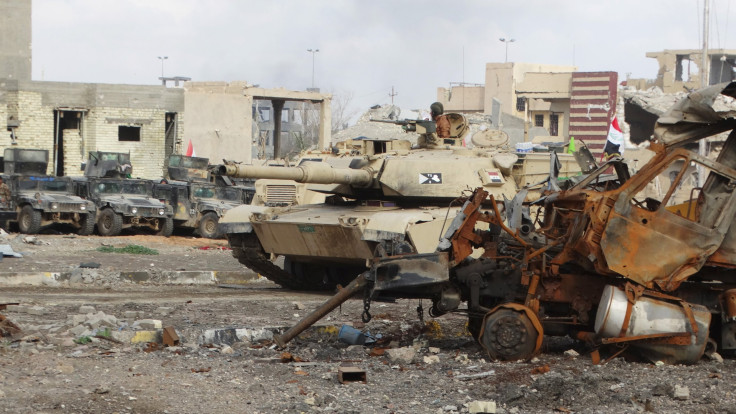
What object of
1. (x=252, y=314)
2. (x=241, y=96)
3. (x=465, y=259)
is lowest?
(x=252, y=314)

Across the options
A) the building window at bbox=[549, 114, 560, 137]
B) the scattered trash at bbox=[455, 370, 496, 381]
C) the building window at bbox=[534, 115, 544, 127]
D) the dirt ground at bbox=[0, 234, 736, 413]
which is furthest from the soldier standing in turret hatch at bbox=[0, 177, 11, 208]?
the building window at bbox=[534, 115, 544, 127]

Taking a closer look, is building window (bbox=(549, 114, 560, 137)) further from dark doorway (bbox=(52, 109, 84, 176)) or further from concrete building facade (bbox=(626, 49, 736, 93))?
dark doorway (bbox=(52, 109, 84, 176))

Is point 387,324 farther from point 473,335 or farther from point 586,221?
point 586,221

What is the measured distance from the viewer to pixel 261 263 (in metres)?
15.4

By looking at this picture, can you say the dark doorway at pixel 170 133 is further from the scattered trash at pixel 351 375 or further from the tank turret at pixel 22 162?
the scattered trash at pixel 351 375

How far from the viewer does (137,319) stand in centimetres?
1123

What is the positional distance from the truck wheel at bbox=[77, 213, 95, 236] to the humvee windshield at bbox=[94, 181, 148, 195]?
1.07 metres

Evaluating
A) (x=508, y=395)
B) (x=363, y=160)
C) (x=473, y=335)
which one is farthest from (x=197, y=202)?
(x=508, y=395)

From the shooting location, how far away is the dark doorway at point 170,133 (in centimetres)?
4078

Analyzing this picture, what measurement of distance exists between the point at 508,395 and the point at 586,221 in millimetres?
1909

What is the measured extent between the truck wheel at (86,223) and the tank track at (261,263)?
1000 centimetres

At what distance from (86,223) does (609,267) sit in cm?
1818

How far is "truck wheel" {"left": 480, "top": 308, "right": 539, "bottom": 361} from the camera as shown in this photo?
8758 mm

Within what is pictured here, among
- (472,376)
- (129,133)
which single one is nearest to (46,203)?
(129,133)
